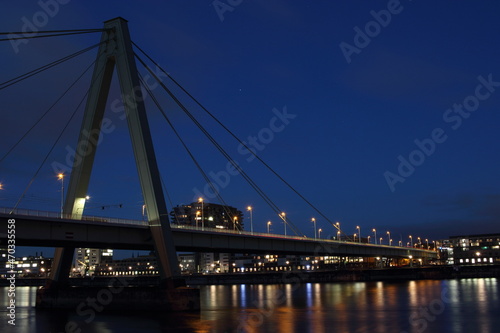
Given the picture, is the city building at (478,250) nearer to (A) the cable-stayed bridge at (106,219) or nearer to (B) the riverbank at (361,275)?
→ (B) the riverbank at (361,275)

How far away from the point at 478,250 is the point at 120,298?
15946cm

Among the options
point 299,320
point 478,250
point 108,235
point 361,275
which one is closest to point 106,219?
point 108,235

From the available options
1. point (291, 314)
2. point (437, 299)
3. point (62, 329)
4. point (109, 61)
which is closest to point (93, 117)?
point (109, 61)

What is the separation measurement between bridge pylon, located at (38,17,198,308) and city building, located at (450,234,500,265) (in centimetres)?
15322

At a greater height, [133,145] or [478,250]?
[133,145]

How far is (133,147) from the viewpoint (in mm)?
42219

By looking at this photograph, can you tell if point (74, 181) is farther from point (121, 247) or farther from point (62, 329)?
point (62, 329)

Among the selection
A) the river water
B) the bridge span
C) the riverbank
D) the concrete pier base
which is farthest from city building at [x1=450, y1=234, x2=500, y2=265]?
the concrete pier base

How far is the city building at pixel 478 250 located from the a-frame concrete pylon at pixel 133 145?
153m

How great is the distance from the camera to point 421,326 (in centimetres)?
3281

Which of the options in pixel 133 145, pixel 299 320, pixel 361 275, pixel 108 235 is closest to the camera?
pixel 299 320

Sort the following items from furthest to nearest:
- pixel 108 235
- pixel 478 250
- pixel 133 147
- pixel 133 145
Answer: pixel 478 250 → pixel 108 235 → pixel 133 145 → pixel 133 147

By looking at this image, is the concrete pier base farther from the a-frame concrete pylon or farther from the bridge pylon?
the a-frame concrete pylon

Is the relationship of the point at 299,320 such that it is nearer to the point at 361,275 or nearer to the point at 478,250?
the point at 361,275
